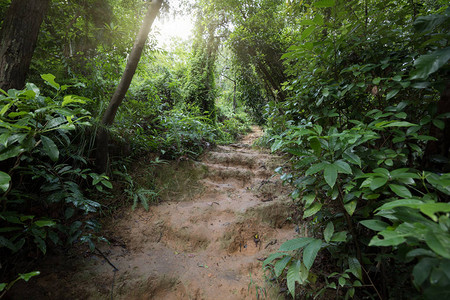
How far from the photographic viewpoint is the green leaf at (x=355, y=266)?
1.12 metres

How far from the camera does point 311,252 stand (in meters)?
1.00

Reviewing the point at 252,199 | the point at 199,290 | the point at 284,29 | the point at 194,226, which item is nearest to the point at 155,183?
the point at 194,226

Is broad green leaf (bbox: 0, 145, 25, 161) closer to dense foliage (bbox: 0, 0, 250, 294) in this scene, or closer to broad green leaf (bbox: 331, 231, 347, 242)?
dense foliage (bbox: 0, 0, 250, 294)

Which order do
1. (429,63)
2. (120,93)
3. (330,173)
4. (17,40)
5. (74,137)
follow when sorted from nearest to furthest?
(429,63) → (330,173) → (17,40) → (74,137) → (120,93)

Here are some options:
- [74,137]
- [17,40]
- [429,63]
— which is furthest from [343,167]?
[17,40]

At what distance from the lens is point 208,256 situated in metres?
1.98

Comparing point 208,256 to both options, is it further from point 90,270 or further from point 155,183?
point 155,183

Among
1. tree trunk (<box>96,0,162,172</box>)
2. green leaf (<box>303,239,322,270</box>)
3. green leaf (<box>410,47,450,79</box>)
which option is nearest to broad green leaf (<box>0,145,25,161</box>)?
tree trunk (<box>96,0,162,172</box>)

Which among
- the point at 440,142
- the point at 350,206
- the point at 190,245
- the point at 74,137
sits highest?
the point at 440,142

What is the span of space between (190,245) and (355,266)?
5.08 ft

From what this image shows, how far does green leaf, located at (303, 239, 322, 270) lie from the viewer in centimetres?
97

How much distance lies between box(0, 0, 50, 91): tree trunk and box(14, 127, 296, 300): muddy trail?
1718 millimetres

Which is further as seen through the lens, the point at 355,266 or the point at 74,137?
the point at 74,137

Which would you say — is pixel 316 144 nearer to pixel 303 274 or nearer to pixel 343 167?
pixel 343 167
